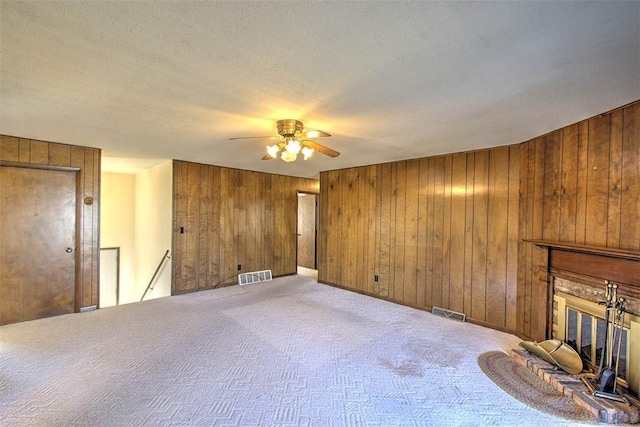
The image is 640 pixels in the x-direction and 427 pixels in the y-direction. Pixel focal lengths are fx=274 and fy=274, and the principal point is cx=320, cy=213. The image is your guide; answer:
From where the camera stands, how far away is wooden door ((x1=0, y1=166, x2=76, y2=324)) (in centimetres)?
331

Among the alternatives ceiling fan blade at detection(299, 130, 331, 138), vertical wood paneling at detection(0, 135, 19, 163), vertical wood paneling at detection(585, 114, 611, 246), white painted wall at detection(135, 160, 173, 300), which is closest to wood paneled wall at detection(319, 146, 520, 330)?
vertical wood paneling at detection(585, 114, 611, 246)

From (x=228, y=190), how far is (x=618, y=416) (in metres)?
5.34

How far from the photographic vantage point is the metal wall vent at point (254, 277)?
5297 millimetres

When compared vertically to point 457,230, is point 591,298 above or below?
below

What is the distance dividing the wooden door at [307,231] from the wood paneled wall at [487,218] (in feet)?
6.78

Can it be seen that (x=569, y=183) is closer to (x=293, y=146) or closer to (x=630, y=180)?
(x=630, y=180)

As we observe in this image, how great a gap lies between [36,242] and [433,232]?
5299mm

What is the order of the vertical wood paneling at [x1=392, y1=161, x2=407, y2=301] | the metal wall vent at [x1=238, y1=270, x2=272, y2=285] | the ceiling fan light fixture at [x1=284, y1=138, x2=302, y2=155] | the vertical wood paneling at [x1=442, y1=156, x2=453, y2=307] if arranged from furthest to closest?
the metal wall vent at [x1=238, y1=270, x2=272, y2=285] → the vertical wood paneling at [x1=392, y1=161, x2=407, y2=301] → the vertical wood paneling at [x1=442, y1=156, x2=453, y2=307] → the ceiling fan light fixture at [x1=284, y1=138, x2=302, y2=155]

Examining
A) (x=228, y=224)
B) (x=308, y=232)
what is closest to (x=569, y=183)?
(x=228, y=224)

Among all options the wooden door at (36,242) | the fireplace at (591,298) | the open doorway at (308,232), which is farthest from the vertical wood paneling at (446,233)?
the wooden door at (36,242)

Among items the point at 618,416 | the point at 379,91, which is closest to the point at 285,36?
the point at 379,91

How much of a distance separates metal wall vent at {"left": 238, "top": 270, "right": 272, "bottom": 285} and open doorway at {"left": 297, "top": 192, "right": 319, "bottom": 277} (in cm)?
190

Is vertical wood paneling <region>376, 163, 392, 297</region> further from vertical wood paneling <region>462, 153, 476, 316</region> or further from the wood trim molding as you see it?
the wood trim molding

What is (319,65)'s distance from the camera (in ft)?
5.31
